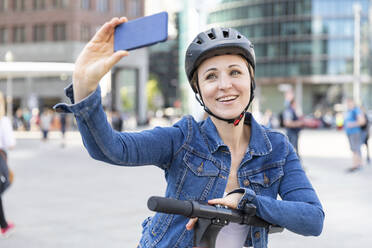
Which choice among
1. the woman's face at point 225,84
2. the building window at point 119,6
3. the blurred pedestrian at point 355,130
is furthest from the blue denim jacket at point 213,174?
the building window at point 119,6

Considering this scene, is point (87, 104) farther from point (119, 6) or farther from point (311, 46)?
point (311, 46)

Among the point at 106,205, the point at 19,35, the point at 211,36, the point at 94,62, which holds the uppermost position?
the point at 19,35

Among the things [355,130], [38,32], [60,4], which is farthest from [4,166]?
[38,32]

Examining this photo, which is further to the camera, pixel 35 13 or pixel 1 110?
pixel 35 13

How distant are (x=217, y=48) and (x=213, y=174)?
0.52m

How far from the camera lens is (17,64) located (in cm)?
227

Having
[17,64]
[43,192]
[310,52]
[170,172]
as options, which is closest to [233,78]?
[170,172]

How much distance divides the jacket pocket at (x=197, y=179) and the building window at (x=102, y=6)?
4989cm

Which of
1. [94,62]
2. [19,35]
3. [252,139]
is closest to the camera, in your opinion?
[94,62]

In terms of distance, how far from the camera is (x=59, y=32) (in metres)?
48.4

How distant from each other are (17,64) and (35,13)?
50.2 meters

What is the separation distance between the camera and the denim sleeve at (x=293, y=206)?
1870mm

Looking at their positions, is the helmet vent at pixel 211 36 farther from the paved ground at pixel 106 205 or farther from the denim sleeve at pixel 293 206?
the paved ground at pixel 106 205

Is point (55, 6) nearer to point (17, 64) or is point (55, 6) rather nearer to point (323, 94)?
point (323, 94)
